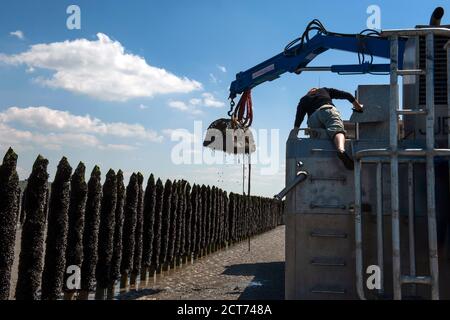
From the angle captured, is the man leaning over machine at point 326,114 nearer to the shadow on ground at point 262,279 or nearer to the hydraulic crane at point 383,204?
the hydraulic crane at point 383,204

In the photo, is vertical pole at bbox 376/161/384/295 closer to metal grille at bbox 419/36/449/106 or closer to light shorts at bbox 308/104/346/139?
light shorts at bbox 308/104/346/139

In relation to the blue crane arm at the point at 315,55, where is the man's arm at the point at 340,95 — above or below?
below

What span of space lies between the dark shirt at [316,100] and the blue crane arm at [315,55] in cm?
271

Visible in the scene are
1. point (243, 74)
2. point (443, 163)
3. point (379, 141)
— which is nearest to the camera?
point (443, 163)

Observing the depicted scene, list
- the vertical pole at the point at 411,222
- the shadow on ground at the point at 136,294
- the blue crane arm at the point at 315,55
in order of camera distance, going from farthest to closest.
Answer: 1. the shadow on ground at the point at 136,294
2. the blue crane arm at the point at 315,55
3. the vertical pole at the point at 411,222

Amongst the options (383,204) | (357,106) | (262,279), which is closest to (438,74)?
(357,106)

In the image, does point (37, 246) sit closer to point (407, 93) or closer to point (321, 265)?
point (321, 265)

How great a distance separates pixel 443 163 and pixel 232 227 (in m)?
19.7

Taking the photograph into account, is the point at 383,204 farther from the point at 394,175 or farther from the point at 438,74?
the point at 438,74

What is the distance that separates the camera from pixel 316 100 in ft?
18.2

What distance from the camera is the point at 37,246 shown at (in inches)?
311

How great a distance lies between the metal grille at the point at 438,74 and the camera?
4.62 metres

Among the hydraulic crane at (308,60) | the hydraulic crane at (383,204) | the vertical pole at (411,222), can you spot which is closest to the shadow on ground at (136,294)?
the hydraulic crane at (308,60)
